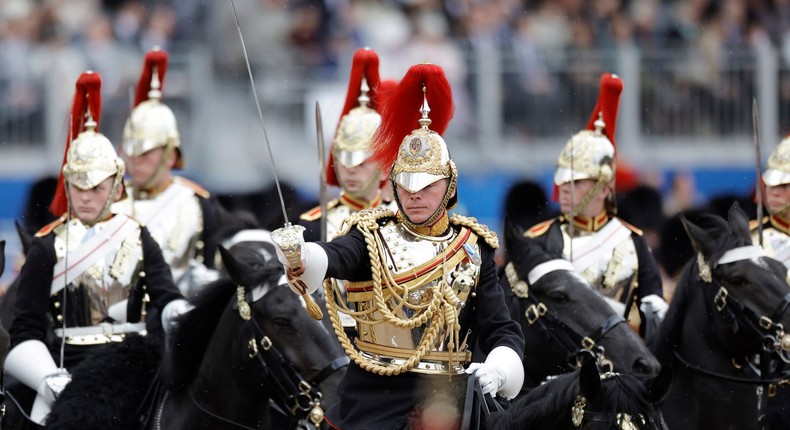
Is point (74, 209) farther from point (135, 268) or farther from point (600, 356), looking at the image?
point (600, 356)

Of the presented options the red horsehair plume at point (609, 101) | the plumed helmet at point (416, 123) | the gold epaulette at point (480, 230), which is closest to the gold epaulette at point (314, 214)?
the red horsehair plume at point (609, 101)

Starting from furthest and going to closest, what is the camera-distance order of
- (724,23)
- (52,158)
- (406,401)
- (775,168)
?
(724,23) → (52,158) → (775,168) → (406,401)

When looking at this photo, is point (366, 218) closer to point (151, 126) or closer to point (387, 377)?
point (387, 377)

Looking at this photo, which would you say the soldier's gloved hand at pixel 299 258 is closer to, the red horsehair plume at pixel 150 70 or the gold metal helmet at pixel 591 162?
the gold metal helmet at pixel 591 162

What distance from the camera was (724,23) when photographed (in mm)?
17812

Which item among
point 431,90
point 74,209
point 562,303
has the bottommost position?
point 562,303

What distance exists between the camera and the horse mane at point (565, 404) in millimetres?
5805

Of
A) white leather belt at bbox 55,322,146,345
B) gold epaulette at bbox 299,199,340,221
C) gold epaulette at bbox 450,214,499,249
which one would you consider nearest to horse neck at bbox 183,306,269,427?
white leather belt at bbox 55,322,146,345

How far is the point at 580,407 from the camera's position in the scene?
5.82 m

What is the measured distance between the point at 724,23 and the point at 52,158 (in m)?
6.99

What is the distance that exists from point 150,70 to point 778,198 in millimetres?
3742

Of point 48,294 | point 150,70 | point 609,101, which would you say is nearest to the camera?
point 48,294

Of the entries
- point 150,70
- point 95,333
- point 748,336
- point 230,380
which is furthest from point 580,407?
point 150,70

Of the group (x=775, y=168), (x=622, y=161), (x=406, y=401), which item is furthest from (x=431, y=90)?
→ (x=622, y=161)
